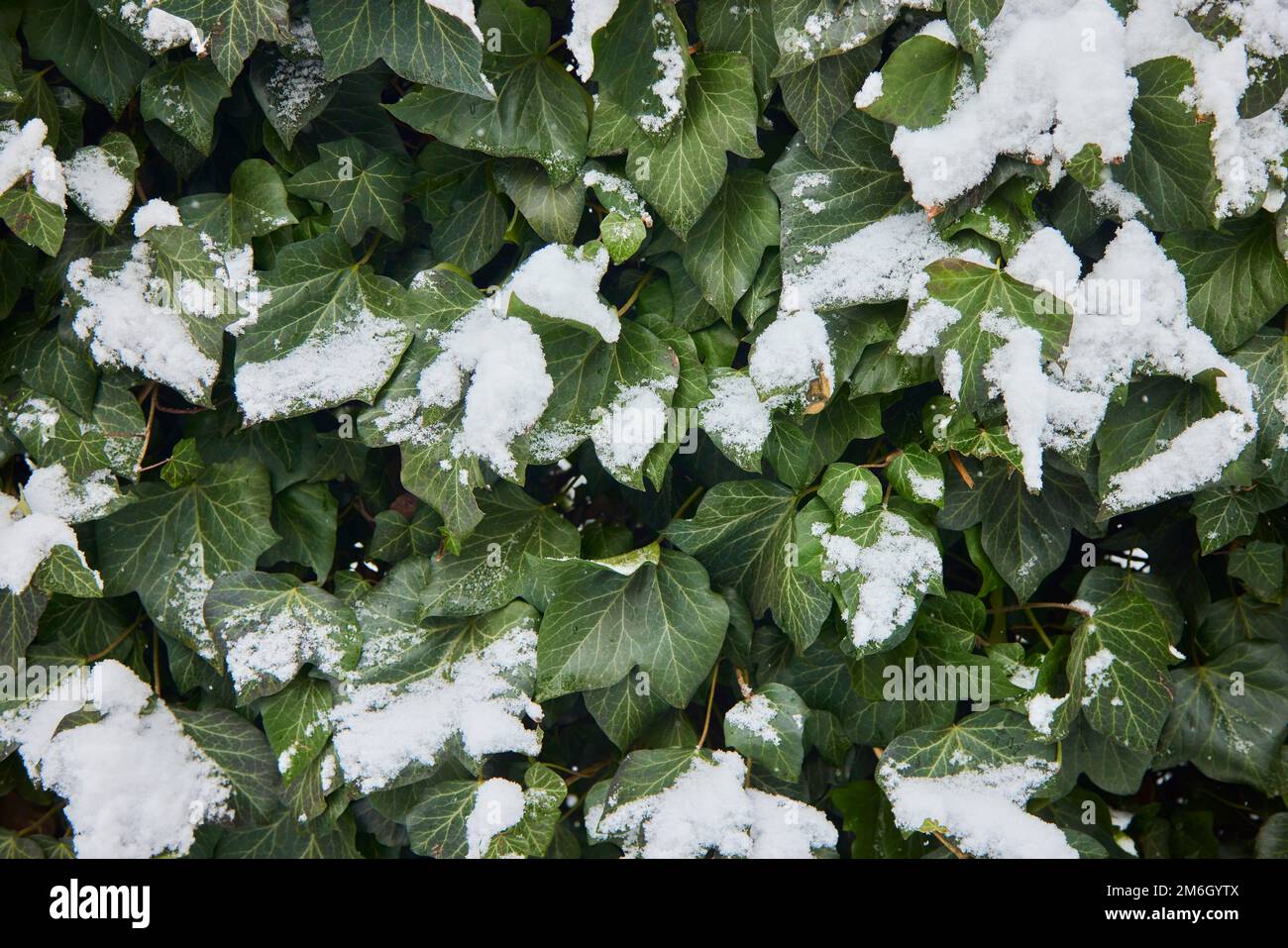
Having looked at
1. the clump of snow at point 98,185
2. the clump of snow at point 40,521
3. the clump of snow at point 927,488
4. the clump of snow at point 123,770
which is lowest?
the clump of snow at point 123,770

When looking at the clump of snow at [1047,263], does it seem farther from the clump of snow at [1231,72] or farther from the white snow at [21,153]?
the white snow at [21,153]

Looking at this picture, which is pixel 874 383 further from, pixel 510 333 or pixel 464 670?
pixel 464 670

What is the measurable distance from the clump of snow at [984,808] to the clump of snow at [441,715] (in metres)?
0.64

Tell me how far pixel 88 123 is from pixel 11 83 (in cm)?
21

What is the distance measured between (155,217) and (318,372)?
41cm

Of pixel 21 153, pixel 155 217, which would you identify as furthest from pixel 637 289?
pixel 21 153

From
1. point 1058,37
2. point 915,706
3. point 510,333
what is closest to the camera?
point 1058,37

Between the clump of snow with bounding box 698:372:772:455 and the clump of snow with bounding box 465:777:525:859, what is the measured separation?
712mm

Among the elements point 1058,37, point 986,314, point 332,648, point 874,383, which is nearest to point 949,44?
point 1058,37

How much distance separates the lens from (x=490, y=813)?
1675 millimetres

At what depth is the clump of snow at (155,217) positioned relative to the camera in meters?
1.66

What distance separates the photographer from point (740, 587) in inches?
68.3

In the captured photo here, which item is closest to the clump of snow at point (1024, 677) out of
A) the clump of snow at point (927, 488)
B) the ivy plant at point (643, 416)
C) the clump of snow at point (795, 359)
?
the ivy plant at point (643, 416)

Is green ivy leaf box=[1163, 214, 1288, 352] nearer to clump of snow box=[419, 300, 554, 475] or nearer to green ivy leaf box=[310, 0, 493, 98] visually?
clump of snow box=[419, 300, 554, 475]
